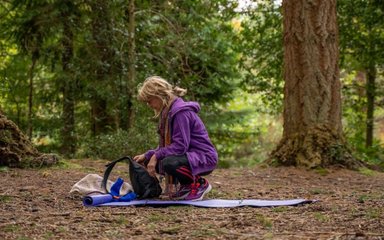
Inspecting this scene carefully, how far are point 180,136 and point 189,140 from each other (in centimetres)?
9

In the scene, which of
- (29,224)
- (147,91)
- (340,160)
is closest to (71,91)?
(340,160)

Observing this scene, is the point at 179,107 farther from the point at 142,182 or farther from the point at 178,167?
the point at 142,182

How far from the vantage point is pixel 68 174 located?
23.3 feet

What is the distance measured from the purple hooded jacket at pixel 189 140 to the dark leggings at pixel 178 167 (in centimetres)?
4

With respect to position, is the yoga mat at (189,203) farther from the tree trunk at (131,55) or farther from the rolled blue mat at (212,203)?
the tree trunk at (131,55)

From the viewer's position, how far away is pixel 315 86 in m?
8.30

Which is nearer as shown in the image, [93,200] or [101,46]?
[93,200]

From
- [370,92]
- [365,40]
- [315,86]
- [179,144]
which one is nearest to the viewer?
[179,144]

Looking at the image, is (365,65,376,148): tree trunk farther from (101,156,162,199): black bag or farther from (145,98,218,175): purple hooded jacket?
(101,156,162,199): black bag

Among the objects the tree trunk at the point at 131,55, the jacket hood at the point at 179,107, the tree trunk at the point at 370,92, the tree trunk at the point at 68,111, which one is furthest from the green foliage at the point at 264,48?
the jacket hood at the point at 179,107

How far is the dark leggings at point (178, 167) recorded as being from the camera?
5.07 metres

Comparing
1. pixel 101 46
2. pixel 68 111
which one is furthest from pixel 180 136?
pixel 68 111

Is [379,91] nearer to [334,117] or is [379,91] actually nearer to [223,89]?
[223,89]

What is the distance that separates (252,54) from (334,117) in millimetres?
4701
